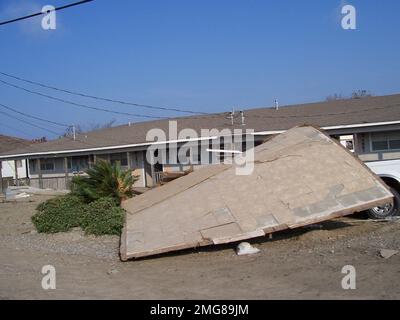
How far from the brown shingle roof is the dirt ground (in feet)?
42.1

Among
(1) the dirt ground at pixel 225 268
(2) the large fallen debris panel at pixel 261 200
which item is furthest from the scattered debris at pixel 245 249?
(2) the large fallen debris panel at pixel 261 200

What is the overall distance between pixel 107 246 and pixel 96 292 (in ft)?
14.5

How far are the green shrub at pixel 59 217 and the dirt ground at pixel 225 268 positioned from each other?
0.96 m

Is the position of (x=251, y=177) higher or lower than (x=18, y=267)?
higher

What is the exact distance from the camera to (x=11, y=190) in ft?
94.3

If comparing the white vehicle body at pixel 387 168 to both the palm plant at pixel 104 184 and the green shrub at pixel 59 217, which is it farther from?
the green shrub at pixel 59 217

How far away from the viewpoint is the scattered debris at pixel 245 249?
32.9 feet

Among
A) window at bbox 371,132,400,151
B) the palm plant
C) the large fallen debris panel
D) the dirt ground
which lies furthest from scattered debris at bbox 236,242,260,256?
window at bbox 371,132,400,151

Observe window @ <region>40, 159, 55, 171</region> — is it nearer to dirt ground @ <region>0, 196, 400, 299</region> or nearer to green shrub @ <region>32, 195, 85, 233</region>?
green shrub @ <region>32, 195, 85, 233</region>

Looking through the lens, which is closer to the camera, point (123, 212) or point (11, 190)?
point (123, 212)

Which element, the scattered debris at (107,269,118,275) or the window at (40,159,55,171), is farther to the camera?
the window at (40,159,55,171)

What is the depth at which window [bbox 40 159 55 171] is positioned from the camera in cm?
3659
